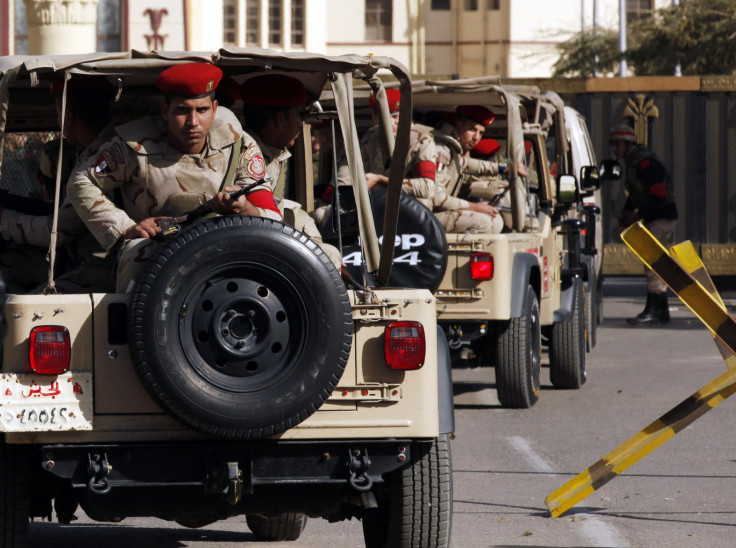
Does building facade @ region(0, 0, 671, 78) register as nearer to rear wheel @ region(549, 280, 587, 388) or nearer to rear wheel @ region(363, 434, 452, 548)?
rear wheel @ region(549, 280, 587, 388)

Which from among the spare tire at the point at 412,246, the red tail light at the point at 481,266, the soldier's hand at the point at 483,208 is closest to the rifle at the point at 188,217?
the spare tire at the point at 412,246

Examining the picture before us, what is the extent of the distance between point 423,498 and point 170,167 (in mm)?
1542

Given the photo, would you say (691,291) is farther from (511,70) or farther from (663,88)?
(511,70)

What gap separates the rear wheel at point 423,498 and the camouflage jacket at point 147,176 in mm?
1043

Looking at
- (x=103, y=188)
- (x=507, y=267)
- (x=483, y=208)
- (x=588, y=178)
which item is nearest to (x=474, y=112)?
(x=483, y=208)

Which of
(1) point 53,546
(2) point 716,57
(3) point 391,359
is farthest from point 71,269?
(2) point 716,57

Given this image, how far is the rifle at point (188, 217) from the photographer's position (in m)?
5.31

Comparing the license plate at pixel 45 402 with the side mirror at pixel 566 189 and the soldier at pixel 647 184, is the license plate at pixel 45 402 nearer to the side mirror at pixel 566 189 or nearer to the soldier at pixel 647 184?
the side mirror at pixel 566 189

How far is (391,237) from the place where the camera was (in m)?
5.53

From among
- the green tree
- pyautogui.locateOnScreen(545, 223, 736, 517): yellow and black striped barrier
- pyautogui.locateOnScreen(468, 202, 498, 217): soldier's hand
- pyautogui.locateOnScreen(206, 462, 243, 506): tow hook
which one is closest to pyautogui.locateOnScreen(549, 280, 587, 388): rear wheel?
pyautogui.locateOnScreen(468, 202, 498, 217): soldier's hand

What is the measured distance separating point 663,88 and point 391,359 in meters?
17.1

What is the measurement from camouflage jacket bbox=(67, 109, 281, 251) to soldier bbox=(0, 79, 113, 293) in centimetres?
17

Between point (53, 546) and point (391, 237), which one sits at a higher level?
point (391, 237)

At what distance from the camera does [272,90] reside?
6320 millimetres
